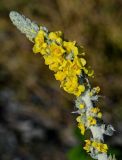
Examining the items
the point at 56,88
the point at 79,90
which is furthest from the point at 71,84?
the point at 56,88

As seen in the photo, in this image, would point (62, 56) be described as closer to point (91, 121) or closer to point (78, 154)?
point (91, 121)

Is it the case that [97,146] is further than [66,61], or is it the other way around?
[97,146]

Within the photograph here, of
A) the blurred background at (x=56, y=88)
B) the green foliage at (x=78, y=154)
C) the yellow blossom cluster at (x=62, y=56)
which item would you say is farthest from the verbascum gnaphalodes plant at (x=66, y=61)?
the blurred background at (x=56, y=88)

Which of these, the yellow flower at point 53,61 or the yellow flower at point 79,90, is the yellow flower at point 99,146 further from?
the yellow flower at point 53,61

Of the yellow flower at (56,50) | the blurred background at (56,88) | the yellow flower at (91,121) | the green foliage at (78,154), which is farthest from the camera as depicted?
the blurred background at (56,88)

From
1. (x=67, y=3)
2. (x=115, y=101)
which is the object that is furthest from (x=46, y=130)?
(x=67, y=3)

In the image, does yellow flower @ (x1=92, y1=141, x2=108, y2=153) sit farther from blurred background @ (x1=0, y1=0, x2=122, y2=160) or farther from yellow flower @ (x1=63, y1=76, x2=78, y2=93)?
blurred background @ (x1=0, y1=0, x2=122, y2=160)
